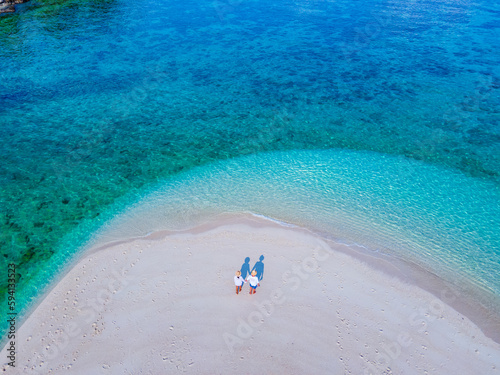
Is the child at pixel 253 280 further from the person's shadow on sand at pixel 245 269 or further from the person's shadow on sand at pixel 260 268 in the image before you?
the person's shadow on sand at pixel 245 269

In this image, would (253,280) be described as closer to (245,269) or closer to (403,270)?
(245,269)

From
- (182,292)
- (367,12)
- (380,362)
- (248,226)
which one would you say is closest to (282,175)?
(248,226)

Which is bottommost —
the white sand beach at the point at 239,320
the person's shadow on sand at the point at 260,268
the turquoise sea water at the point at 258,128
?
the white sand beach at the point at 239,320

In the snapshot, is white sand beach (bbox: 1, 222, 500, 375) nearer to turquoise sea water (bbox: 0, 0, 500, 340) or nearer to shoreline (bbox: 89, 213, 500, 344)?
shoreline (bbox: 89, 213, 500, 344)

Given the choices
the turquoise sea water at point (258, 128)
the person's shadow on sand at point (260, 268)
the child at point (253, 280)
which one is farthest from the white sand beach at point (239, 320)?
the turquoise sea water at point (258, 128)

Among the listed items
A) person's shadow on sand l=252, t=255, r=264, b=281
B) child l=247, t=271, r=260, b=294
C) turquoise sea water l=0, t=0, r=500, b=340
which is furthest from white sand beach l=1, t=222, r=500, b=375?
turquoise sea water l=0, t=0, r=500, b=340

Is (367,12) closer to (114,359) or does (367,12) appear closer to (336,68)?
(336,68)

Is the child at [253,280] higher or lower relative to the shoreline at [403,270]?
higher
